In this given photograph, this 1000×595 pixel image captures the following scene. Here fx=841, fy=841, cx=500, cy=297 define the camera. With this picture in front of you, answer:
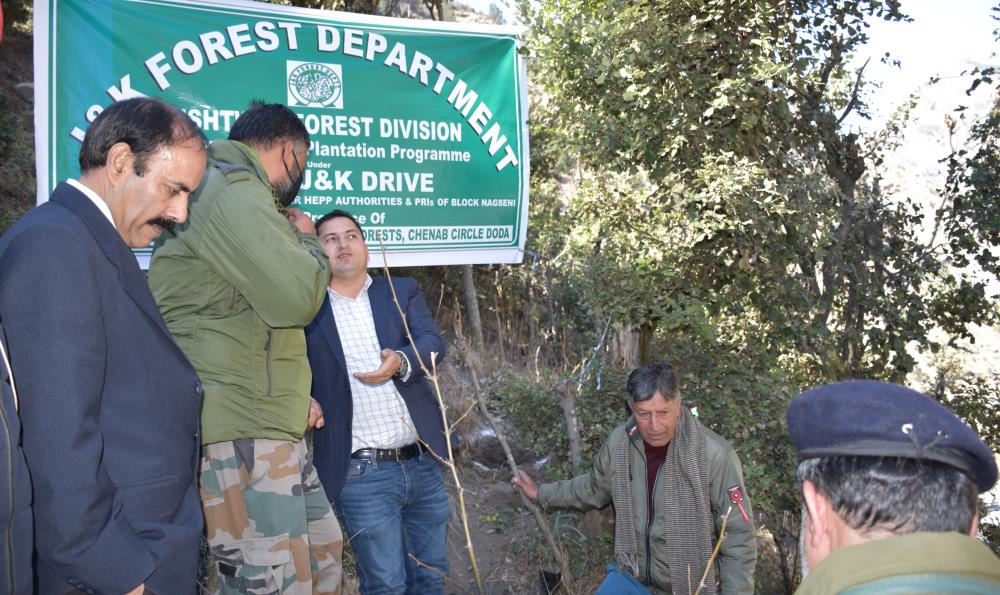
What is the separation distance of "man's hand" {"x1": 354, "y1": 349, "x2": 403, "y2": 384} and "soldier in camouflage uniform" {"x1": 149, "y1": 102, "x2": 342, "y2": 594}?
0.53 meters

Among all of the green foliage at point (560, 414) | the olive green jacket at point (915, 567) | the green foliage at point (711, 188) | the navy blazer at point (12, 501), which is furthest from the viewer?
the green foliage at point (560, 414)

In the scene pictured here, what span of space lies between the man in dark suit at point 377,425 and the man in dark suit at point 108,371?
1.16m

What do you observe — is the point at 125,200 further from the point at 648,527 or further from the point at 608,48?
the point at 608,48

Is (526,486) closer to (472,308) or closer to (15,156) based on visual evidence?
(472,308)

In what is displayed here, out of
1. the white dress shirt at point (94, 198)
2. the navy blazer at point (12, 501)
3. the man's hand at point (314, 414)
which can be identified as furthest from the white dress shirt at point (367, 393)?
the navy blazer at point (12, 501)

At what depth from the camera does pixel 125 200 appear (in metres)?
1.99

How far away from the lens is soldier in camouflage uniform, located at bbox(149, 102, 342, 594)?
240 cm

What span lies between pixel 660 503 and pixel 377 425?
4.20 feet

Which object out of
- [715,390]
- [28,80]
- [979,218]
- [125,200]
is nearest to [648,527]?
[715,390]

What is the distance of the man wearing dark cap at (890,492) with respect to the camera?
125cm

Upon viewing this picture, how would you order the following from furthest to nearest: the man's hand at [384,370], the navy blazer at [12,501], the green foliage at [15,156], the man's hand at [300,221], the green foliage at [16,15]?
the green foliage at [16,15]
the green foliage at [15,156]
the man's hand at [384,370]
the man's hand at [300,221]
the navy blazer at [12,501]

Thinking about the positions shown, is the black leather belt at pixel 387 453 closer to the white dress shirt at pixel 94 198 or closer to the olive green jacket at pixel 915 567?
the white dress shirt at pixel 94 198

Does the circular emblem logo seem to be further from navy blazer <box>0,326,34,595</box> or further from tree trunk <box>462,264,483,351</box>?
navy blazer <box>0,326,34,595</box>

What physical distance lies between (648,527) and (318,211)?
2.57 meters
